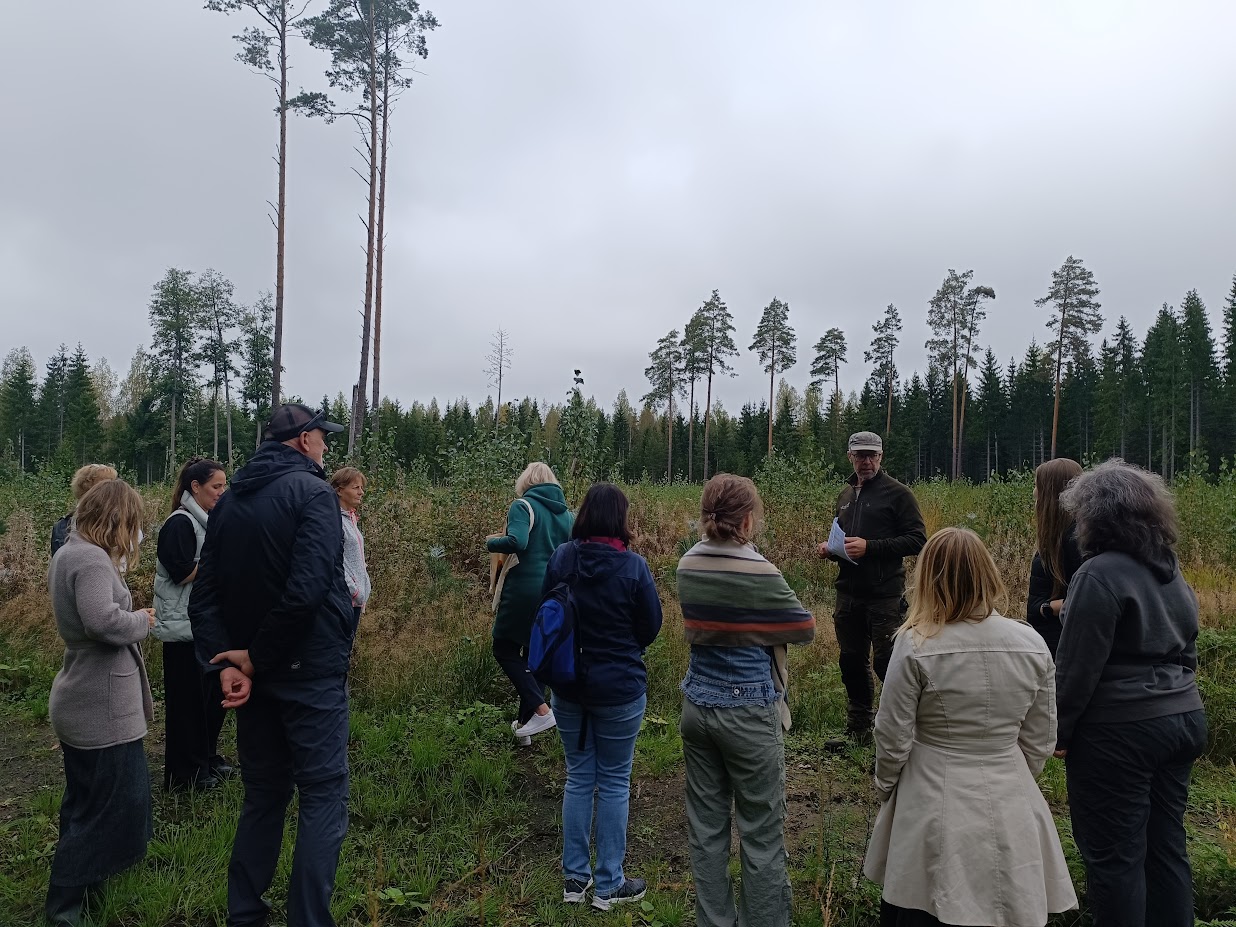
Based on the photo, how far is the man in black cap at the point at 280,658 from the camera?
2.86m

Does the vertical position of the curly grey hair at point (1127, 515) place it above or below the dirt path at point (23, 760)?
above

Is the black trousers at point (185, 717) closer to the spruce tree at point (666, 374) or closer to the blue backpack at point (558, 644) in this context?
the blue backpack at point (558, 644)

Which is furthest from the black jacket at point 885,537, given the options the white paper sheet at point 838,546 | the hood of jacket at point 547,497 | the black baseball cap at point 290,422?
the black baseball cap at point 290,422

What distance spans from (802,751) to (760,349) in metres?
45.6

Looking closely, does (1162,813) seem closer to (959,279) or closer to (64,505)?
(64,505)

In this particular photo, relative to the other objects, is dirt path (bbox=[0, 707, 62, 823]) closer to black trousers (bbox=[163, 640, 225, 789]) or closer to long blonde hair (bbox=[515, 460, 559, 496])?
black trousers (bbox=[163, 640, 225, 789])

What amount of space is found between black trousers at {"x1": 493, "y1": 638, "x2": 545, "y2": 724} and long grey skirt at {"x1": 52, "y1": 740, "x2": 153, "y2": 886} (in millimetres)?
2333

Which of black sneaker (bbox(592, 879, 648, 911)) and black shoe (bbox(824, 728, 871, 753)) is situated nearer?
black sneaker (bbox(592, 879, 648, 911))

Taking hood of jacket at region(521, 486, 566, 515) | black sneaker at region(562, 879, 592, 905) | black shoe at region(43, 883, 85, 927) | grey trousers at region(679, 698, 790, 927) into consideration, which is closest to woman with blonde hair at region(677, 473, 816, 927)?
grey trousers at region(679, 698, 790, 927)

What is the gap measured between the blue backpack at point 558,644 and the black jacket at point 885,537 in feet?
8.58

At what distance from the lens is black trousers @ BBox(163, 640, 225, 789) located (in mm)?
4551

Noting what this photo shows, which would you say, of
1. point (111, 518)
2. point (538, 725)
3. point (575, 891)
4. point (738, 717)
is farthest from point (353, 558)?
point (738, 717)

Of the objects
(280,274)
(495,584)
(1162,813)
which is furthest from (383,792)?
(280,274)

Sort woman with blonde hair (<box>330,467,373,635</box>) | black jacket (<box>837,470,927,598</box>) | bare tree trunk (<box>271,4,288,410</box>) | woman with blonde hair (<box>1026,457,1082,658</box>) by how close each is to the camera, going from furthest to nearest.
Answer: bare tree trunk (<box>271,4,288,410</box>), black jacket (<box>837,470,927,598</box>), woman with blonde hair (<box>330,467,373,635</box>), woman with blonde hair (<box>1026,457,1082,658</box>)
